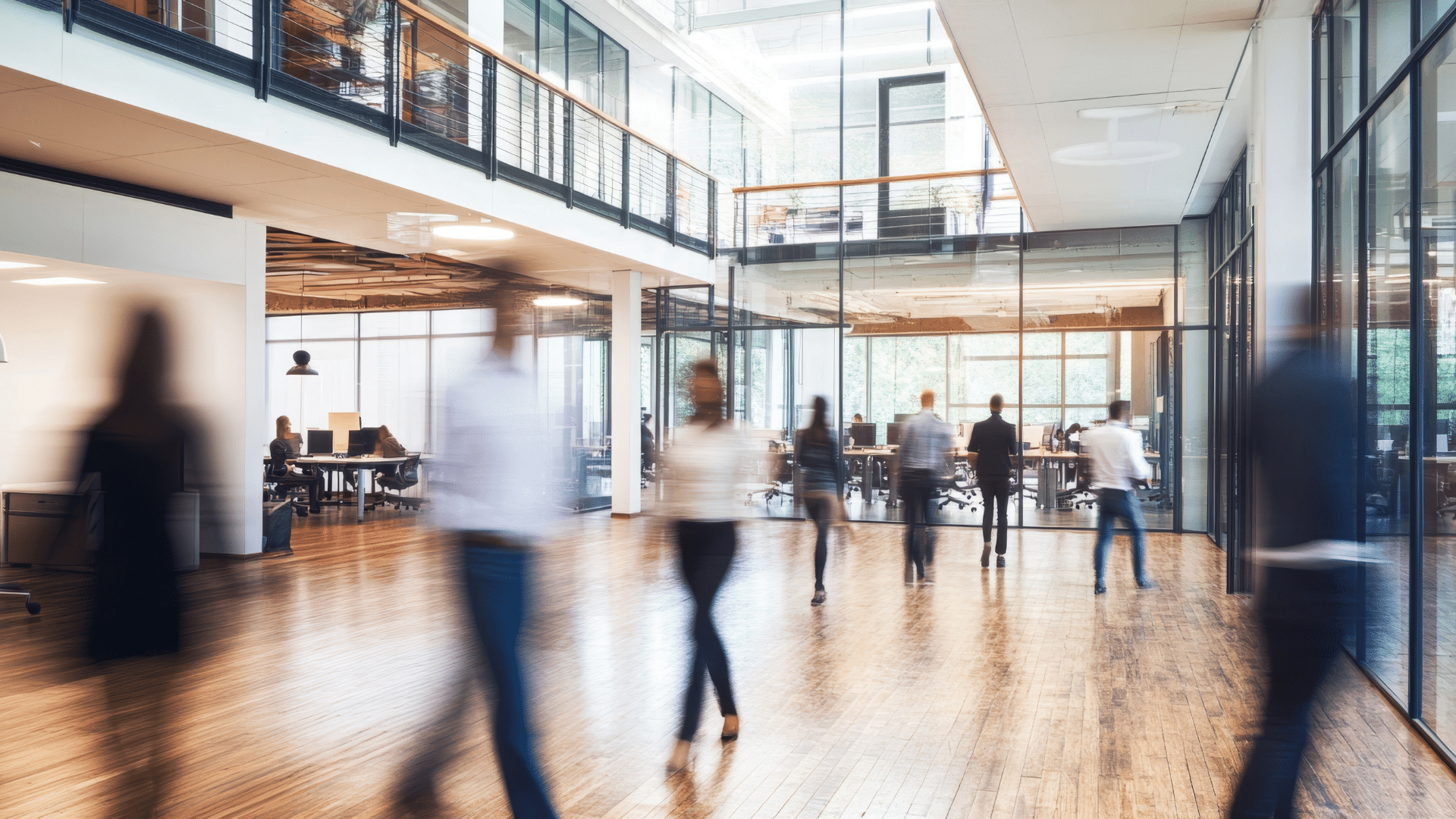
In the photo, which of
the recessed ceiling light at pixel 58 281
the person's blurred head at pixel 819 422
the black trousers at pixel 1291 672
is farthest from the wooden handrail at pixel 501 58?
the black trousers at pixel 1291 672

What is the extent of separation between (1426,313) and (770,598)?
459 cm

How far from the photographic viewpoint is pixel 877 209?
12.8 m

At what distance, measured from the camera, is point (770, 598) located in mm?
7254

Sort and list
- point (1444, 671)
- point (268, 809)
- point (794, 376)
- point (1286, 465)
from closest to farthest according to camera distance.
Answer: point (1286, 465) → point (268, 809) → point (1444, 671) → point (794, 376)

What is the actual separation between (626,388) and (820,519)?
19.3 feet

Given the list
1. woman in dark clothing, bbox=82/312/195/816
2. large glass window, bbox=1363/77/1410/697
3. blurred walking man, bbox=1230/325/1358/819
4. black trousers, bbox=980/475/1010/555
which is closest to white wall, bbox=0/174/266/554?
woman in dark clothing, bbox=82/312/195/816

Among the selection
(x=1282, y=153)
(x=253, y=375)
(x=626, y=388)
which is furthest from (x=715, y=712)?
(x=626, y=388)

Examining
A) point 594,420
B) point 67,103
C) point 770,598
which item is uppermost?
point 67,103

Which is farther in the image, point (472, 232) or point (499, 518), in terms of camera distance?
point (472, 232)

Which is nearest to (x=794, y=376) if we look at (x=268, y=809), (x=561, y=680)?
(x=561, y=680)

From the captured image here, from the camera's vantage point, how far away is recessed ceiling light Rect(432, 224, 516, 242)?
9031mm

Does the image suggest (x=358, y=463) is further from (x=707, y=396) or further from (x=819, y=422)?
(x=707, y=396)

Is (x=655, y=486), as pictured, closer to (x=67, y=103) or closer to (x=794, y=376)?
(x=794, y=376)

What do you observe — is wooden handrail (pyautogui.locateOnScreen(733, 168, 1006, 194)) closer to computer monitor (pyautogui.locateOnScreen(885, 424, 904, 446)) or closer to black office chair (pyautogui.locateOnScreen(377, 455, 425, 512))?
computer monitor (pyautogui.locateOnScreen(885, 424, 904, 446))
